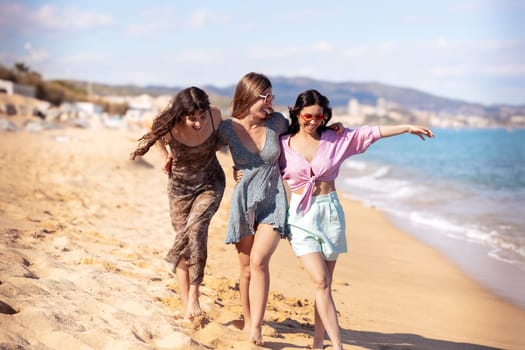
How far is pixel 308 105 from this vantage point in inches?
155

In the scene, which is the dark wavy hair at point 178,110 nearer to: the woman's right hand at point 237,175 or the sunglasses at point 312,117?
the woman's right hand at point 237,175

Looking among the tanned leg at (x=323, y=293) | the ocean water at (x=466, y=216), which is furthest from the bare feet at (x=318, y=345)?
the ocean water at (x=466, y=216)

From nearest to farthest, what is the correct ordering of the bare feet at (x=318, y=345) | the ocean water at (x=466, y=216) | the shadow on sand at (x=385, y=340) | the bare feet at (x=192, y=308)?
the bare feet at (x=318, y=345)
the bare feet at (x=192, y=308)
the shadow on sand at (x=385, y=340)
the ocean water at (x=466, y=216)

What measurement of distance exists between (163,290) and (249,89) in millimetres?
2007

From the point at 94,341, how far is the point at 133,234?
4.09 metres

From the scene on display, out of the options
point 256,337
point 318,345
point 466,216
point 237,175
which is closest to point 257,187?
point 237,175

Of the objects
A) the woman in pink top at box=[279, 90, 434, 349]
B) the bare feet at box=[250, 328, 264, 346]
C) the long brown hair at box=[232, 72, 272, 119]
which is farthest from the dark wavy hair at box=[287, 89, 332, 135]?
the bare feet at box=[250, 328, 264, 346]

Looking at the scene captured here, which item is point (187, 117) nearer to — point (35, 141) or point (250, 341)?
point (250, 341)

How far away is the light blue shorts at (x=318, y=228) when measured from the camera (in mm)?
3914

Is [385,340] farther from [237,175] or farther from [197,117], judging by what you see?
[197,117]

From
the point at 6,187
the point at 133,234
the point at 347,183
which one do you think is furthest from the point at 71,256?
the point at 347,183

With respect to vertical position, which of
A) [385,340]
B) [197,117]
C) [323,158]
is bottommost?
[385,340]

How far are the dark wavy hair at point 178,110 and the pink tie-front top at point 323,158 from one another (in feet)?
2.05

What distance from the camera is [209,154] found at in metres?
4.28
